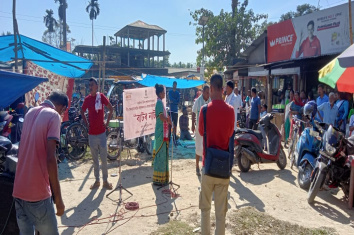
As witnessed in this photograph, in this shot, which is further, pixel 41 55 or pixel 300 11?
pixel 300 11

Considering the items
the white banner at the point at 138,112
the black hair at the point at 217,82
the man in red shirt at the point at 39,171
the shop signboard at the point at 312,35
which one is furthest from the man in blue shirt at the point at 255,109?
the man in red shirt at the point at 39,171

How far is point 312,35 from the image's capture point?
11.9 m

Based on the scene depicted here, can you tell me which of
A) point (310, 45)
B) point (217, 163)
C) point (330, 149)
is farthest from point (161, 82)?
point (217, 163)

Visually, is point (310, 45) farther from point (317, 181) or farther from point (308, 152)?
point (317, 181)

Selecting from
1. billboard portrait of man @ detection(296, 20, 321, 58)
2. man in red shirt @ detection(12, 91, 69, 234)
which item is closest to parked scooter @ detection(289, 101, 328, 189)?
man in red shirt @ detection(12, 91, 69, 234)

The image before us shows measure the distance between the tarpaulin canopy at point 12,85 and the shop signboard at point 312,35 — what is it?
986 centimetres

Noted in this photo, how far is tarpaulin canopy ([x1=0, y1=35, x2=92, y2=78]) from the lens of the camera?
8266mm

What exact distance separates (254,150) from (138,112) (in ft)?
9.07

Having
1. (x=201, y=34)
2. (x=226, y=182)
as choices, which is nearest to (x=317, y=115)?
(x=226, y=182)

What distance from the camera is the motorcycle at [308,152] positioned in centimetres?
515

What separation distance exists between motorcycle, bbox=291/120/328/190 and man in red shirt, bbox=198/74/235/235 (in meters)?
2.67

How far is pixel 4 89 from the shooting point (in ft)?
15.8

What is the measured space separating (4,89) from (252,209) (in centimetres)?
456

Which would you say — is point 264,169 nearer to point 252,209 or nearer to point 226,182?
point 252,209
